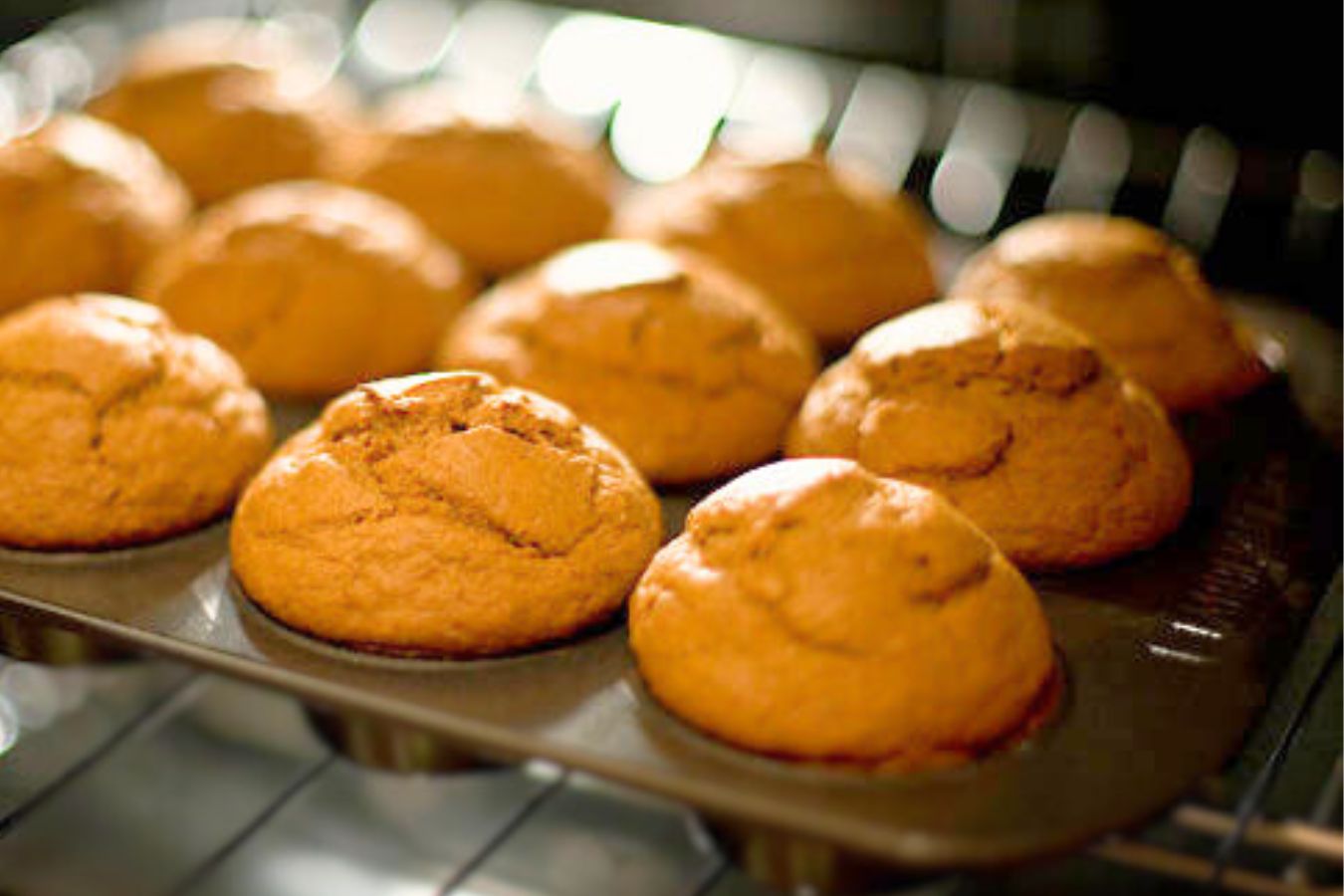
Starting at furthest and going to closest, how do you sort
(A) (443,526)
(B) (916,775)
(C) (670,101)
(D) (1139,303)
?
(C) (670,101)
(D) (1139,303)
(A) (443,526)
(B) (916,775)

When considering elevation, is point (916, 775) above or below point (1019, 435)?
below

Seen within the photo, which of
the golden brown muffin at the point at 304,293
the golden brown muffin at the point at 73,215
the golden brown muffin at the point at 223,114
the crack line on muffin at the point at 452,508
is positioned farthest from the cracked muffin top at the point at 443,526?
the golden brown muffin at the point at 223,114

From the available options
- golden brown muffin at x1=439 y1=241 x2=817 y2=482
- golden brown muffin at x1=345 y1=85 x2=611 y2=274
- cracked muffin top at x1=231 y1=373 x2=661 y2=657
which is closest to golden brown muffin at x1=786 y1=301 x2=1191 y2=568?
golden brown muffin at x1=439 y1=241 x2=817 y2=482

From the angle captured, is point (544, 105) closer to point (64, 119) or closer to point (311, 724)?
point (64, 119)

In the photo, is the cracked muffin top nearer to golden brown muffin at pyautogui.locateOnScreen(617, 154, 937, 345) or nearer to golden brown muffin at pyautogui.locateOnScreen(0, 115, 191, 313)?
golden brown muffin at pyautogui.locateOnScreen(617, 154, 937, 345)

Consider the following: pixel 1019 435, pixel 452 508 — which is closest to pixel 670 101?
pixel 1019 435

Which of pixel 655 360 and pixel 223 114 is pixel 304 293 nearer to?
pixel 655 360

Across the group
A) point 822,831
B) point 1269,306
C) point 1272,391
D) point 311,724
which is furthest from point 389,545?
point 1269,306

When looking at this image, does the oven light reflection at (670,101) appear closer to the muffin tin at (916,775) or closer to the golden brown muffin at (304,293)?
the golden brown muffin at (304,293)
